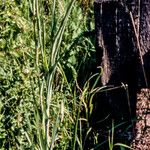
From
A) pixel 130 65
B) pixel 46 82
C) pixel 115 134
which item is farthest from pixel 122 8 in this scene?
pixel 46 82

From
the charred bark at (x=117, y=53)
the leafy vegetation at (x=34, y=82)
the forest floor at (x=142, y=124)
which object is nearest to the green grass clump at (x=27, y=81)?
the leafy vegetation at (x=34, y=82)

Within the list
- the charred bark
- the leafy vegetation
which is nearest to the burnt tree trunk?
the charred bark

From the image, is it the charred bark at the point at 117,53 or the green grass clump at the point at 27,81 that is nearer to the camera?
the green grass clump at the point at 27,81

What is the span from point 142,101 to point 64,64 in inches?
25.4

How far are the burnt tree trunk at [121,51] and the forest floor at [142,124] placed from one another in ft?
0.21

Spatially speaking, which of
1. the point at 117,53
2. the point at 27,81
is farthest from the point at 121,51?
→ the point at 27,81

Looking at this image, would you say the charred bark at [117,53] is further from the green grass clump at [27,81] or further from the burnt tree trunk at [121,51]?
the green grass clump at [27,81]

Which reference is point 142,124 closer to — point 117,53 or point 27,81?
point 117,53

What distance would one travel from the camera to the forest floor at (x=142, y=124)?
2266 mm

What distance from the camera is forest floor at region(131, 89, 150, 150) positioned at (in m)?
2.27

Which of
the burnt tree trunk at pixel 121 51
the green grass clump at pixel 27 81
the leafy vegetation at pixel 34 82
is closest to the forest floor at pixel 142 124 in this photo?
the burnt tree trunk at pixel 121 51

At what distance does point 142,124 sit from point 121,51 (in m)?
0.51

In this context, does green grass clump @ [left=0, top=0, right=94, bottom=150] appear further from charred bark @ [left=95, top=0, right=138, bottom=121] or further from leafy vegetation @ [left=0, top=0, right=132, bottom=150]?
charred bark @ [left=95, top=0, right=138, bottom=121]

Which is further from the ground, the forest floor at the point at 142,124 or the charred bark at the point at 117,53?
the charred bark at the point at 117,53
